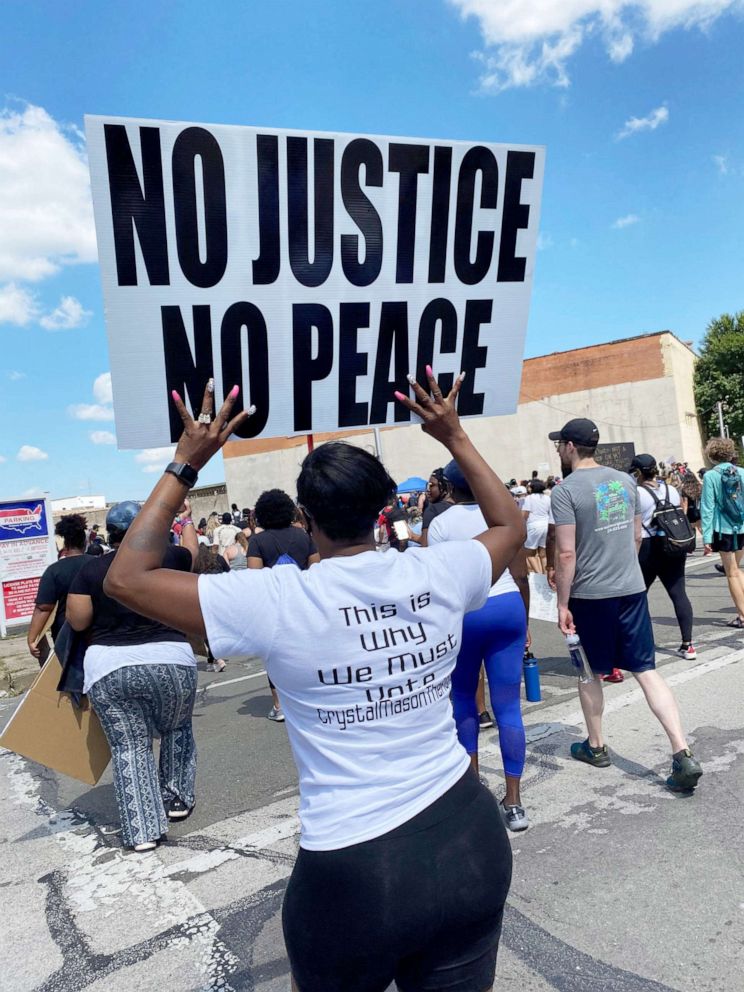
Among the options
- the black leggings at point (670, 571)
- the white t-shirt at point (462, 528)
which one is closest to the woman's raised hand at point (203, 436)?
the white t-shirt at point (462, 528)

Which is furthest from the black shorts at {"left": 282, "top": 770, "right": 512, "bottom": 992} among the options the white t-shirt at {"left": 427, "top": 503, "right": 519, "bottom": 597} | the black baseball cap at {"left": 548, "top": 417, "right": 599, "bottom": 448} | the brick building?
the brick building

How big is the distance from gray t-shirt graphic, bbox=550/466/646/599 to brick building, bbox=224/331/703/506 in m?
30.8

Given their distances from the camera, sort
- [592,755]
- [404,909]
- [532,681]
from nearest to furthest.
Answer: [404,909], [592,755], [532,681]

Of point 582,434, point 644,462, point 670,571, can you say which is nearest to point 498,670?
point 582,434

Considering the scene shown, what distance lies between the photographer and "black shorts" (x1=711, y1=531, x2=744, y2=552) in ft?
25.4

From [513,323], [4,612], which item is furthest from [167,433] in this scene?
[4,612]

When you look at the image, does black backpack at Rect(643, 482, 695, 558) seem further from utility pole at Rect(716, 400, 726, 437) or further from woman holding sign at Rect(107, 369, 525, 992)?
utility pole at Rect(716, 400, 726, 437)

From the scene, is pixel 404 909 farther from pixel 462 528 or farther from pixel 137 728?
pixel 137 728

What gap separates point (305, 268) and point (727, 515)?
633 cm

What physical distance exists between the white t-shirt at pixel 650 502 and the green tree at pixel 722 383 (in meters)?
35.7

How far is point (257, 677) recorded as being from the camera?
835 cm

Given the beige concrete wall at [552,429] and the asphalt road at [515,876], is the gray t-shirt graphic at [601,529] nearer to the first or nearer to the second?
the asphalt road at [515,876]

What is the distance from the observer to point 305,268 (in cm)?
281

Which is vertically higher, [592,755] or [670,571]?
[670,571]
